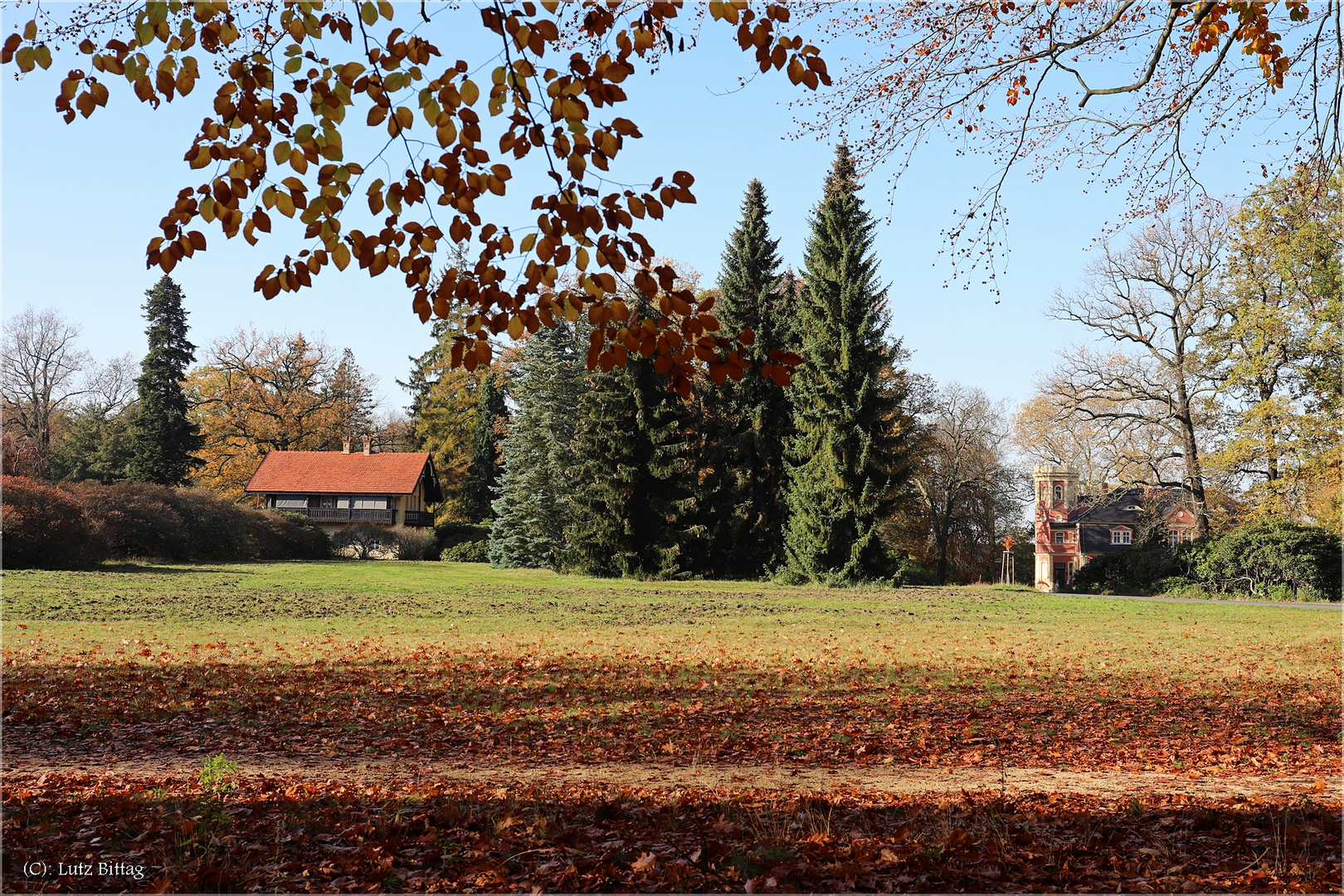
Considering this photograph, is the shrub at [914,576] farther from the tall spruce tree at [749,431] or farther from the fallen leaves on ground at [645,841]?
the fallen leaves on ground at [645,841]

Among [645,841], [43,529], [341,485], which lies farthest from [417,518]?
Answer: [645,841]

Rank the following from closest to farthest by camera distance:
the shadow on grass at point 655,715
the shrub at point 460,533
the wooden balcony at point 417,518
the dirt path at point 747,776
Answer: the dirt path at point 747,776
the shadow on grass at point 655,715
the shrub at point 460,533
the wooden balcony at point 417,518

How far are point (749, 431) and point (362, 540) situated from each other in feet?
64.6

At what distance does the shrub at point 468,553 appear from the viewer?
40750mm

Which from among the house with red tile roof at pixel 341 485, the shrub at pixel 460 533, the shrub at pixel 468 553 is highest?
the house with red tile roof at pixel 341 485

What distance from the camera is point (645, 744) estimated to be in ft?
20.3

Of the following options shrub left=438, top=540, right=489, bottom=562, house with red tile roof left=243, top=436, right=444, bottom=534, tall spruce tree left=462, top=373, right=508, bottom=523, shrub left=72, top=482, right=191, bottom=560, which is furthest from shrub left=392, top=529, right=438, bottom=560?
shrub left=72, top=482, right=191, bottom=560

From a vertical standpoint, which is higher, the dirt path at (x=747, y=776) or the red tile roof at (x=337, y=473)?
the red tile roof at (x=337, y=473)

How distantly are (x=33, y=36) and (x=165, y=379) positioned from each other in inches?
1866

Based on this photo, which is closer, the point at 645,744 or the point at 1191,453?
the point at 645,744

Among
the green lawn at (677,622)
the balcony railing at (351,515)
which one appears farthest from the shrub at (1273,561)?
the balcony railing at (351,515)

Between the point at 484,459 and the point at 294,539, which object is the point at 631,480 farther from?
the point at 484,459

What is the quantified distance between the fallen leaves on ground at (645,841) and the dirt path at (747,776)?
1.15ft

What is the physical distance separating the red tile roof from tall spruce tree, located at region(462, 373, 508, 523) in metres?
4.34
